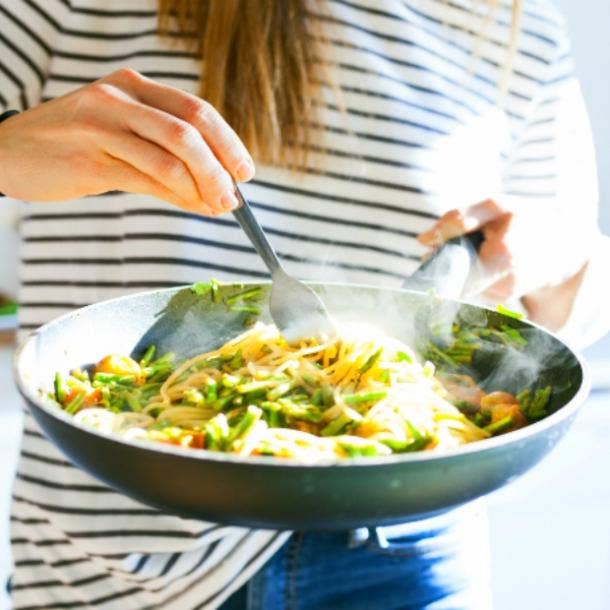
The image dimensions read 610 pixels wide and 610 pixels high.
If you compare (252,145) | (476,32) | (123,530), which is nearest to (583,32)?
(476,32)

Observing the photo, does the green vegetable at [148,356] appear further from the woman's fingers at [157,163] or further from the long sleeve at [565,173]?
the long sleeve at [565,173]

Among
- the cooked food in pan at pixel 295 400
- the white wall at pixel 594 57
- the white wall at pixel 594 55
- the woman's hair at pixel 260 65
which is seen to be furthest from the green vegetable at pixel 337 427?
the white wall at pixel 594 55

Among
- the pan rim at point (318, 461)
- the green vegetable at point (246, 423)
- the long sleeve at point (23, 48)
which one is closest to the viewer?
the pan rim at point (318, 461)

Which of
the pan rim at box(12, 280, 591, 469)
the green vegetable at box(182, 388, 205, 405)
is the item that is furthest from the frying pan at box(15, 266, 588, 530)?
the green vegetable at box(182, 388, 205, 405)

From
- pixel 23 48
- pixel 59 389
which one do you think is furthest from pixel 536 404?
pixel 23 48

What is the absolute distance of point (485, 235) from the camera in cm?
102

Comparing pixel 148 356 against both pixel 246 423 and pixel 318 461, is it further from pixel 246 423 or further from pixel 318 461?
pixel 318 461

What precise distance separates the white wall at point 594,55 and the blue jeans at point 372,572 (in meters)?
1.56

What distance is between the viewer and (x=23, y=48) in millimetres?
1119

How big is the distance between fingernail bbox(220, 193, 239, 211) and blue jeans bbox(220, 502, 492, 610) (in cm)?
42

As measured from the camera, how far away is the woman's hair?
1.12 metres

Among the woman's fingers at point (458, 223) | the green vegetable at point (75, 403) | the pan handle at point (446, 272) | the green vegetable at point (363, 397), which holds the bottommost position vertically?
the green vegetable at point (75, 403)

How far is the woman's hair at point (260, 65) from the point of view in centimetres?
112

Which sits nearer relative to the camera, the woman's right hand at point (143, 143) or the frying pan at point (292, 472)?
the frying pan at point (292, 472)
